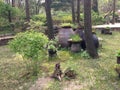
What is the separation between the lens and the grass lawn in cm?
825

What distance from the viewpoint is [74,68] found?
9992mm

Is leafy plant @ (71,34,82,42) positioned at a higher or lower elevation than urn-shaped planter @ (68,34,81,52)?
higher

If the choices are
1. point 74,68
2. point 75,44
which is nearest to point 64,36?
point 75,44

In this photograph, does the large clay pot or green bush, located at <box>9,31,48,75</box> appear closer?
green bush, located at <box>9,31,48,75</box>

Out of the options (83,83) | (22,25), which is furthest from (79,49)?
(22,25)

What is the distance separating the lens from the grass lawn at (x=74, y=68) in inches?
325

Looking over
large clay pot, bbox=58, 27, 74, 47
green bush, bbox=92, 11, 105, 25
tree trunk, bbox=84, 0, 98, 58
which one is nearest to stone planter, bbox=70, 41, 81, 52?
large clay pot, bbox=58, 27, 74, 47

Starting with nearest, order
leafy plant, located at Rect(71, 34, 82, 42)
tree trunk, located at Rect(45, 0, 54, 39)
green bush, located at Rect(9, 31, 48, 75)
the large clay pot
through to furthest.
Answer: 1. green bush, located at Rect(9, 31, 48, 75)
2. leafy plant, located at Rect(71, 34, 82, 42)
3. the large clay pot
4. tree trunk, located at Rect(45, 0, 54, 39)

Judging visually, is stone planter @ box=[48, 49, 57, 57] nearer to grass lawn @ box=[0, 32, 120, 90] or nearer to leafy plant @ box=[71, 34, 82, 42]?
grass lawn @ box=[0, 32, 120, 90]

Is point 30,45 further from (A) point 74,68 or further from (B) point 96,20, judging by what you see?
(B) point 96,20

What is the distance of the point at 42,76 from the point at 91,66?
2302mm

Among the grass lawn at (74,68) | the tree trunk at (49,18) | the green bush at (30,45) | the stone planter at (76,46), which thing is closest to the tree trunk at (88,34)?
the grass lawn at (74,68)

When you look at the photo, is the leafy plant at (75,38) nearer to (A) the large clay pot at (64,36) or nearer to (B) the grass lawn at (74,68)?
(A) the large clay pot at (64,36)

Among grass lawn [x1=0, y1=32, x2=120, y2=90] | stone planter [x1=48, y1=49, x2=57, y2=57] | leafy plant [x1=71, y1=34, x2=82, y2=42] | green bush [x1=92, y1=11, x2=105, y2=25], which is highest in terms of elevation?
green bush [x1=92, y1=11, x2=105, y2=25]
